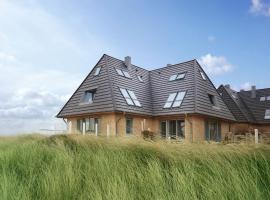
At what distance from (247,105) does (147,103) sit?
50.5 ft

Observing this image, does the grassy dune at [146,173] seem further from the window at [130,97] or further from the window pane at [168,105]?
the window pane at [168,105]

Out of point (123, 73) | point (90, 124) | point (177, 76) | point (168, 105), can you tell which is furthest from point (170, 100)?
point (90, 124)

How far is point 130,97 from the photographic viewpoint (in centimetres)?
2248

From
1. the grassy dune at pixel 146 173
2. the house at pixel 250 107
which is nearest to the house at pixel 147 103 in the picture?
the house at pixel 250 107

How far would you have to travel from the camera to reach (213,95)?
81.6 ft

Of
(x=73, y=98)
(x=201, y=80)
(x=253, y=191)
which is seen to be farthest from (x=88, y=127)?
(x=253, y=191)

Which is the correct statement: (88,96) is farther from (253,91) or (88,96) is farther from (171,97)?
(253,91)

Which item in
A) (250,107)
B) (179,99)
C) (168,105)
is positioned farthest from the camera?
(250,107)

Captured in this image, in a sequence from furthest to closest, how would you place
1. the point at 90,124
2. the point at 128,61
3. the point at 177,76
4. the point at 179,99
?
the point at 128,61 < the point at 177,76 < the point at 90,124 < the point at 179,99

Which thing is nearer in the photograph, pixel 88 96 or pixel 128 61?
pixel 88 96

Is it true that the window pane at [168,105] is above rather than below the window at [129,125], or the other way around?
above

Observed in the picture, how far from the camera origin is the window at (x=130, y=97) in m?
22.1

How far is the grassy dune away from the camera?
405cm

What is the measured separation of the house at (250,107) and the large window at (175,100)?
7.70 m
